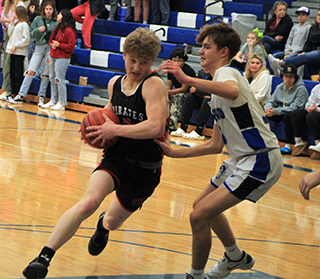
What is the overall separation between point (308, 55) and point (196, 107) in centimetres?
220

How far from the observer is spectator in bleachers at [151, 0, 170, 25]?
38.2 feet

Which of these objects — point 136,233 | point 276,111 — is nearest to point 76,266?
point 136,233

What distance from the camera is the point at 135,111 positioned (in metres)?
2.96

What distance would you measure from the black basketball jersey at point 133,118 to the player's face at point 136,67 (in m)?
0.05

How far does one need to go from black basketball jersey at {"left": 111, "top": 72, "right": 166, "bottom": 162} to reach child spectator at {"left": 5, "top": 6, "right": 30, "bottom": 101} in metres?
7.97

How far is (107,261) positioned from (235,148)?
1.07 metres

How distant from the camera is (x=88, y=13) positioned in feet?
38.6

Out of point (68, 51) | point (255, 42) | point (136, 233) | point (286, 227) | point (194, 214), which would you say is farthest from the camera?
point (68, 51)

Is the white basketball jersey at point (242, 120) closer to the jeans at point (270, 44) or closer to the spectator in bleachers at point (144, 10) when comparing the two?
the jeans at point (270, 44)

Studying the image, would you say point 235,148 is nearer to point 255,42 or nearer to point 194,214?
point 194,214

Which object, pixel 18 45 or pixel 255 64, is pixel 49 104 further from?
→ pixel 255 64

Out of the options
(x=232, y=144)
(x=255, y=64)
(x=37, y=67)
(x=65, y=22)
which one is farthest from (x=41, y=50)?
(x=232, y=144)

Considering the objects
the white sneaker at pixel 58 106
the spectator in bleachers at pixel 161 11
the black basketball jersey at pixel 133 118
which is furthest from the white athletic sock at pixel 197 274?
the spectator in bleachers at pixel 161 11

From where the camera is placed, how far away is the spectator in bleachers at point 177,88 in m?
8.80
